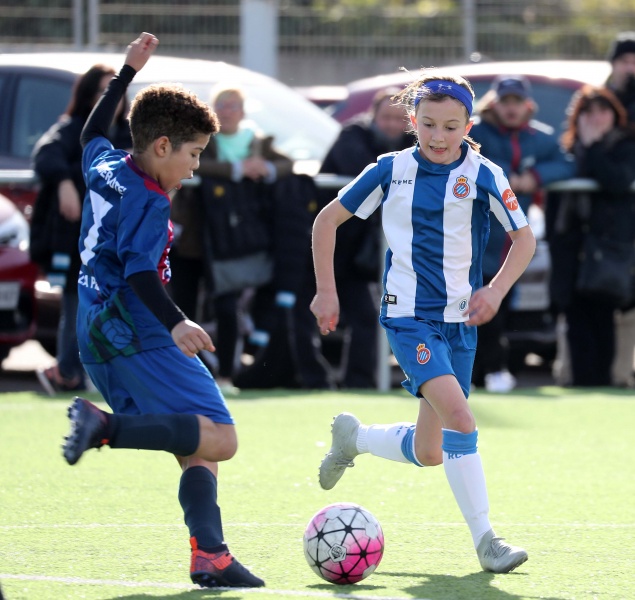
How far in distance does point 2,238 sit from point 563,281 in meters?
3.93

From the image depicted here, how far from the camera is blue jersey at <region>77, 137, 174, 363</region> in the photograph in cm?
474

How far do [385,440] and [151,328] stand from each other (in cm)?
140

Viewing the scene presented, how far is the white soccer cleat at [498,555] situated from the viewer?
16.5ft

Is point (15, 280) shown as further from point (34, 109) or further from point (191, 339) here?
point (191, 339)

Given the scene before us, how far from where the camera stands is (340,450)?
6.13m

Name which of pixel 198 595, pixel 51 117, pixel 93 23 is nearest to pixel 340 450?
pixel 198 595

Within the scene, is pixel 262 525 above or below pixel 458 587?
below

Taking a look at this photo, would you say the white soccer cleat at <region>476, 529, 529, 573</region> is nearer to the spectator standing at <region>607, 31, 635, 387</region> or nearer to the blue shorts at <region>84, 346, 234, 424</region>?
the blue shorts at <region>84, 346, 234, 424</region>

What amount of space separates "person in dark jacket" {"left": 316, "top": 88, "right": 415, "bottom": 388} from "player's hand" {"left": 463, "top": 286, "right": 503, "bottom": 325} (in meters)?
4.95

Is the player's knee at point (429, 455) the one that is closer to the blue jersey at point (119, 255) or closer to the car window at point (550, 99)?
the blue jersey at point (119, 255)

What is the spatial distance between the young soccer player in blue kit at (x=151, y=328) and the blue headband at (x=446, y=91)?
34.6 inches

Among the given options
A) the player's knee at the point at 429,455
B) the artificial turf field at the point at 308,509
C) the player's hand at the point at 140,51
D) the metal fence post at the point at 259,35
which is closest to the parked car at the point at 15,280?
the artificial turf field at the point at 308,509

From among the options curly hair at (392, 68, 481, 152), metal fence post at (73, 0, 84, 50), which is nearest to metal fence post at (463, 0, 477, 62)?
metal fence post at (73, 0, 84, 50)

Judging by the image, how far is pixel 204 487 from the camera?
4875 millimetres
